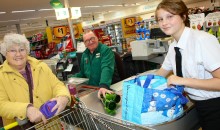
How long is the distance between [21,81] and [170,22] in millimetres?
1352

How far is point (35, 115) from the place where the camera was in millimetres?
1490

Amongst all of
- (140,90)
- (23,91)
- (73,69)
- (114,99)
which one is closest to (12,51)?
(23,91)

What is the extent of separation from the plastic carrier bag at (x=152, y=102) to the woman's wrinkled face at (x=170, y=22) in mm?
378

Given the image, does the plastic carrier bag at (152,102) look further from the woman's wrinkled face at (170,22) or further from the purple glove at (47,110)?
the purple glove at (47,110)

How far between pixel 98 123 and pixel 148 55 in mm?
2415

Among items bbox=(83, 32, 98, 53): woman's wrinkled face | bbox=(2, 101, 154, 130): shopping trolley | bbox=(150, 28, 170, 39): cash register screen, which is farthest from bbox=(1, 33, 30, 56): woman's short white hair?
bbox=(150, 28, 170, 39): cash register screen

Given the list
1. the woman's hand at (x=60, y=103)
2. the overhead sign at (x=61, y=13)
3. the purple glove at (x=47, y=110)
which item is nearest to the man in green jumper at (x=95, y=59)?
the woman's hand at (x=60, y=103)

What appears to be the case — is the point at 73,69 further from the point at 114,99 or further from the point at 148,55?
the point at 114,99

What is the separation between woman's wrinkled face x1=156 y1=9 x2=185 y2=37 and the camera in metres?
1.48

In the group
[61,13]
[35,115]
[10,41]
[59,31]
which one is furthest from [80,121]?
[59,31]

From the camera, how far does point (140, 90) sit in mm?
1255

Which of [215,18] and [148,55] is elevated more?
[215,18]

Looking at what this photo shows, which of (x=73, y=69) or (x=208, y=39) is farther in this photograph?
(x=73, y=69)

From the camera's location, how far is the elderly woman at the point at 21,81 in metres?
1.80
